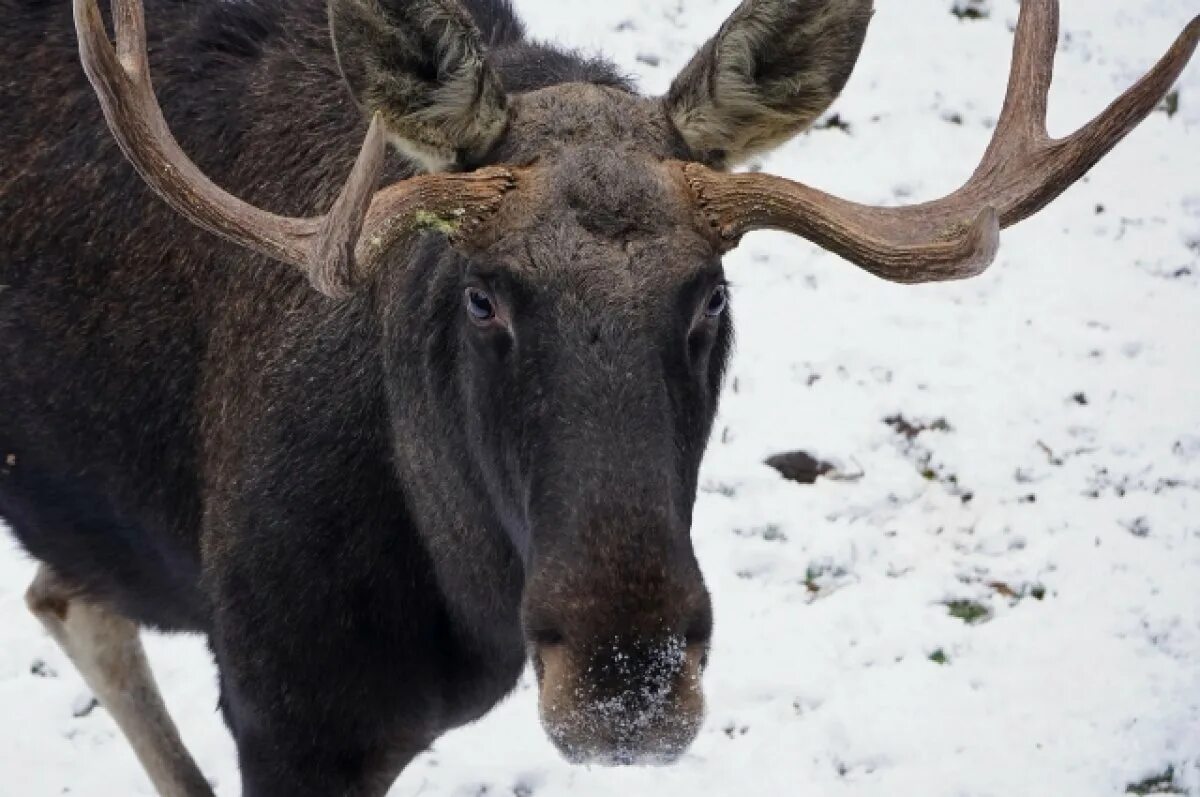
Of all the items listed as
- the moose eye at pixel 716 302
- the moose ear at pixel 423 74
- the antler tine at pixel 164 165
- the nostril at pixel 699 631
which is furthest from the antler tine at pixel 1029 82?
the antler tine at pixel 164 165

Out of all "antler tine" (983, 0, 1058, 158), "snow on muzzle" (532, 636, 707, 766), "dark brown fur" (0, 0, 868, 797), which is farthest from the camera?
"antler tine" (983, 0, 1058, 158)

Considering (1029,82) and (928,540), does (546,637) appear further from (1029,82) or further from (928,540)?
(928,540)

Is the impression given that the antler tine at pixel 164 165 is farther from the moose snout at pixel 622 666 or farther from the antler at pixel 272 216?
the moose snout at pixel 622 666

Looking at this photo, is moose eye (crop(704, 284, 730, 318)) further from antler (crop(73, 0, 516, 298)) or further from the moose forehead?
antler (crop(73, 0, 516, 298))

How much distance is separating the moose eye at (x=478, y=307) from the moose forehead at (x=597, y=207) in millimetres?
101

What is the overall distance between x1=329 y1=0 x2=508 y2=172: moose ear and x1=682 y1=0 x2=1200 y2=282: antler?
53cm

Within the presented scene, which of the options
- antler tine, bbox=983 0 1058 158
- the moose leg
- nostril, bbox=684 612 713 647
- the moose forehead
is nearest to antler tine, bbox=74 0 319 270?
the moose forehead

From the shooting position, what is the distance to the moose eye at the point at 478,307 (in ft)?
11.2

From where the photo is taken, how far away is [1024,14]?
385 cm

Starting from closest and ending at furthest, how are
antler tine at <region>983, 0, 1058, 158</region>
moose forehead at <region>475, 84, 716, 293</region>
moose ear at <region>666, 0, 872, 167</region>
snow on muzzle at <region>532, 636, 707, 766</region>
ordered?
1. snow on muzzle at <region>532, 636, 707, 766</region>
2. moose forehead at <region>475, 84, 716, 293</region>
3. moose ear at <region>666, 0, 872, 167</region>
4. antler tine at <region>983, 0, 1058, 158</region>

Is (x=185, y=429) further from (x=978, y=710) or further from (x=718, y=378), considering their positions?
(x=978, y=710)

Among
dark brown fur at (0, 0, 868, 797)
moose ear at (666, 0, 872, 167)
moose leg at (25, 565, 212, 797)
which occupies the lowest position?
moose leg at (25, 565, 212, 797)

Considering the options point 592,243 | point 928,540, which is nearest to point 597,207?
point 592,243

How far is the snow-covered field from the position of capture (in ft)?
18.7
